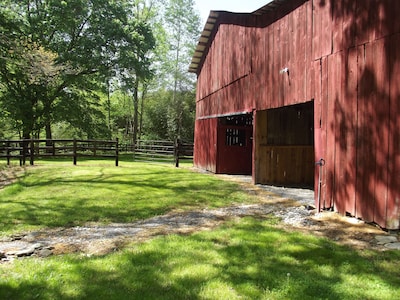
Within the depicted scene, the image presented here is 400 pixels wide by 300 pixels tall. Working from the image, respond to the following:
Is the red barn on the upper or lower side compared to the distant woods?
lower

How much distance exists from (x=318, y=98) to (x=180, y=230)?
156 inches

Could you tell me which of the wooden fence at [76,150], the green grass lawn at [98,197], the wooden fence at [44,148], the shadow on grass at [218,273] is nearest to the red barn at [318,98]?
the shadow on grass at [218,273]

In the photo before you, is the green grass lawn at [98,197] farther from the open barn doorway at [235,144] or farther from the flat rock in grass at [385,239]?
the flat rock in grass at [385,239]

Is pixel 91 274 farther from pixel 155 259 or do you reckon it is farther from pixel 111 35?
pixel 111 35

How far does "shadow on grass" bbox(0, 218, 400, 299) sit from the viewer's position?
3.45 metres

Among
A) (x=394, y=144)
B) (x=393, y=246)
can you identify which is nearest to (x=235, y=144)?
(x=394, y=144)

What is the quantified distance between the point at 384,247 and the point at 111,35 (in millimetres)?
20824

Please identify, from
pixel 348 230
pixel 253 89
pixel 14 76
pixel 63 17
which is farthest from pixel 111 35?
pixel 348 230

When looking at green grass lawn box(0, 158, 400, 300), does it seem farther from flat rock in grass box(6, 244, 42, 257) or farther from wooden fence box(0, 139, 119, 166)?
wooden fence box(0, 139, 119, 166)

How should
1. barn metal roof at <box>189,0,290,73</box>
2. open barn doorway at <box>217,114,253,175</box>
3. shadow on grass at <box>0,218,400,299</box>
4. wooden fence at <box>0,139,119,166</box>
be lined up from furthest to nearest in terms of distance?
1. wooden fence at <box>0,139,119,166</box>
2. open barn doorway at <box>217,114,253,175</box>
3. barn metal roof at <box>189,0,290,73</box>
4. shadow on grass at <box>0,218,400,299</box>

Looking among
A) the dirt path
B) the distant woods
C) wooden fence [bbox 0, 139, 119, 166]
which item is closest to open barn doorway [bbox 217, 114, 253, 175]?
wooden fence [bbox 0, 139, 119, 166]

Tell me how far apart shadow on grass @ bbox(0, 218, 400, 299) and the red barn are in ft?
5.67

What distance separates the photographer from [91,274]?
3926 mm

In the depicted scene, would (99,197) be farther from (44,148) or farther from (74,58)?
(74,58)
